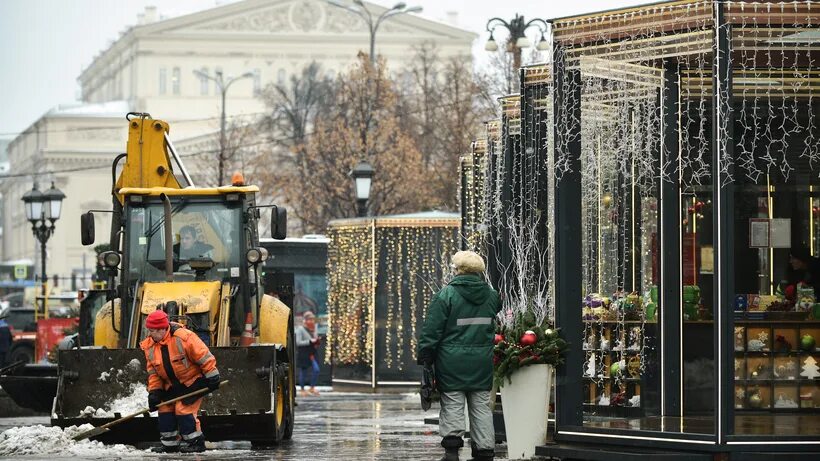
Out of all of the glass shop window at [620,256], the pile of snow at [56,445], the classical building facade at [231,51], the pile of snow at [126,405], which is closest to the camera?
the pile of snow at [56,445]

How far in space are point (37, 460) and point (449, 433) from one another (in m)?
4.02

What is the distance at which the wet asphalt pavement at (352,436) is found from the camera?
61.2 ft

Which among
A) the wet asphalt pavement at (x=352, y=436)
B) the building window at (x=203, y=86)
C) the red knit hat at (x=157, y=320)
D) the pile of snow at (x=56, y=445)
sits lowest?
the wet asphalt pavement at (x=352, y=436)

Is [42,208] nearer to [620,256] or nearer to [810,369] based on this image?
[620,256]

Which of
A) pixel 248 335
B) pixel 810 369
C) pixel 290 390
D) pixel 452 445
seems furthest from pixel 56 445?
pixel 810 369

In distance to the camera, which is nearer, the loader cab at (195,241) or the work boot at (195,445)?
the work boot at (195,445)

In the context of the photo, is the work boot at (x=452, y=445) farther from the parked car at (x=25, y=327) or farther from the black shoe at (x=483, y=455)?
the parked car at (x=25, y=327)

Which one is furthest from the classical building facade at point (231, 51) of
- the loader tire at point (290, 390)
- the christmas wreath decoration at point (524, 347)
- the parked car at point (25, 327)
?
the christmas wreath decoration at point (524, 347)

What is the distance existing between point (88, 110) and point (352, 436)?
107 metres

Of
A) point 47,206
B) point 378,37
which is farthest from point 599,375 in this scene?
point 378,37

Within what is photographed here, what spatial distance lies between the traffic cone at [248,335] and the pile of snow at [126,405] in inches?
77.0

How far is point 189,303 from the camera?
20.6 m

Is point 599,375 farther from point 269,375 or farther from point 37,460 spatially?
point 37,460

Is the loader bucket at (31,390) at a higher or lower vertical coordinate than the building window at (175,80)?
lower
